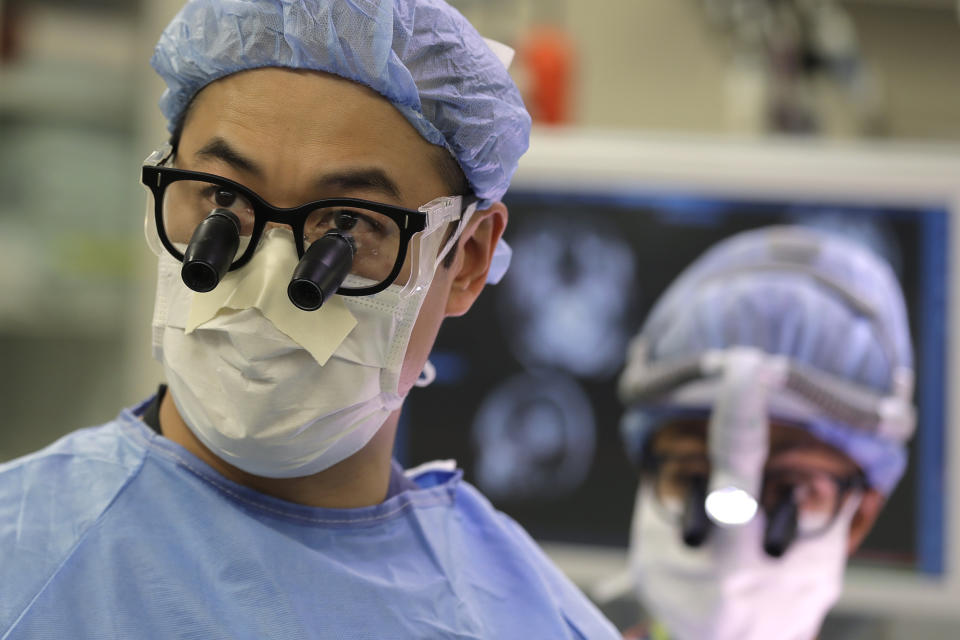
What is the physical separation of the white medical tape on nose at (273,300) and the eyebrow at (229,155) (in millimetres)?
61

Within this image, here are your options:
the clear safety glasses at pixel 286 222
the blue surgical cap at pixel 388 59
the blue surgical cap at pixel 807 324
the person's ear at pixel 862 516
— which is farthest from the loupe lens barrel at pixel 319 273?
the person's ear at pixel 862 516

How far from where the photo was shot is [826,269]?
6.30 ft

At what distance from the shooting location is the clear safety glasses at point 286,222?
3.23 ft

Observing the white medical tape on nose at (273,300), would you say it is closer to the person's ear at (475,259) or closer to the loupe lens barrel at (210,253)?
the loupe lens barrel at (210,253)

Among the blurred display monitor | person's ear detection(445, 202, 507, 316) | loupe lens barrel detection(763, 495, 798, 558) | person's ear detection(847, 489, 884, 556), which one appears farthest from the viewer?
the blurred display monitor

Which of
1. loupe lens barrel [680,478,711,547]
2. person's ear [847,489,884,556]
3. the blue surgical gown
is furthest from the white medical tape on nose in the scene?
person's ear [847,489,884,556]

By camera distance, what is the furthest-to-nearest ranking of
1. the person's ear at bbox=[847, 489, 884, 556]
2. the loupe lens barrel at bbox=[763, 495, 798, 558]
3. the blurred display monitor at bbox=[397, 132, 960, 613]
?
the blurred display monitor at bbox=[397, 132, 960, 613] < the person's ear at bbox=[847, 489, 884, 556] < the loupe lens barrel at bbox=[763, 495, 798, 558]

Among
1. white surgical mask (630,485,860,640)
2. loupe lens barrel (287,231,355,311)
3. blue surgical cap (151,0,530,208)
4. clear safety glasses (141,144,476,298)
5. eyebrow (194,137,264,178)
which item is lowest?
white surgical mask (630,485,860,640)

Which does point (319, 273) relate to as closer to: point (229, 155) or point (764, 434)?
point (229, 155)

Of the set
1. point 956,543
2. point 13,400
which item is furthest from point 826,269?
point 13,400

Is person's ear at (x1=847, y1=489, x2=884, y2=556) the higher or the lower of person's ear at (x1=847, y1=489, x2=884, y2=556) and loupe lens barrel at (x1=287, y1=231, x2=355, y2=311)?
the lower

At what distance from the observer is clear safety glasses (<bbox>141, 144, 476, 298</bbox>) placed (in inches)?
38.8

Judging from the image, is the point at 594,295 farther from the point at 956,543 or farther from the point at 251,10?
the point at 251,10

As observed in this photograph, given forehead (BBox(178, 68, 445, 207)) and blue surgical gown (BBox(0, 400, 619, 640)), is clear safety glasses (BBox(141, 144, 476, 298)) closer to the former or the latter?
forehead (BBox(178, 68, 445, 207))
